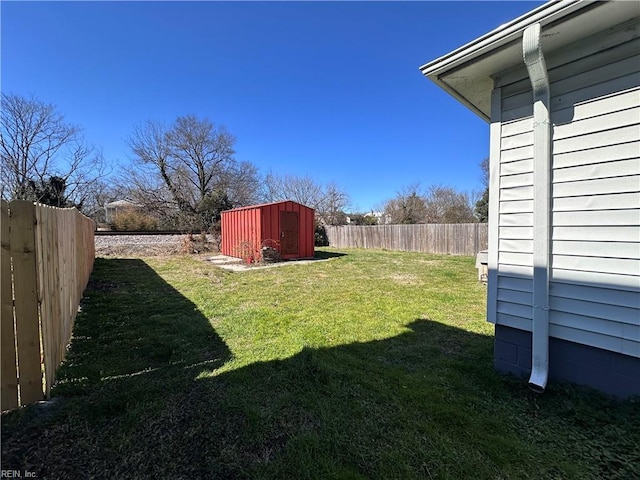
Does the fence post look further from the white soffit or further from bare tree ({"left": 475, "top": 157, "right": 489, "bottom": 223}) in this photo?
bare tree ({"left": 475, "top": 157, "right": 489, "bottom": 223})

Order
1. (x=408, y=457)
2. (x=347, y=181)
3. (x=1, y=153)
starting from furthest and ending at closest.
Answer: (x=347, y=181) → (x=1, y=153) → (x=408, y=457)

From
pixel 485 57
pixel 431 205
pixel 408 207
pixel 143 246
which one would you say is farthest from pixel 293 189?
pixel 485 57

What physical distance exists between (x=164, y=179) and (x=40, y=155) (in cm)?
741

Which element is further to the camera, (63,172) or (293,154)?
(293,154)

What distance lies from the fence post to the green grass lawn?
22 cm

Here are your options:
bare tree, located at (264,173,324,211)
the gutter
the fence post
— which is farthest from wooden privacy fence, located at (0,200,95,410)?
bare tree, located at (264,173,324,211)

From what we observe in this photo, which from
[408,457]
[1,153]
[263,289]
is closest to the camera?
[408,457]

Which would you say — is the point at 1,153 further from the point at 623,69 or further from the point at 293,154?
the point at 623,69

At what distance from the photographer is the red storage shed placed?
11.4 m

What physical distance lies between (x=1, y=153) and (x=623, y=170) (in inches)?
1016

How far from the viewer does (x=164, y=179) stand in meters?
23.9

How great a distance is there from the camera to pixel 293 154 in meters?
28.1

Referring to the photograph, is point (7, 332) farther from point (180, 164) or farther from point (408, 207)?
point (180, 164)

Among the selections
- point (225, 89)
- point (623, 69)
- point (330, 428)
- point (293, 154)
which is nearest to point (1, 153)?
point (225, 89)
